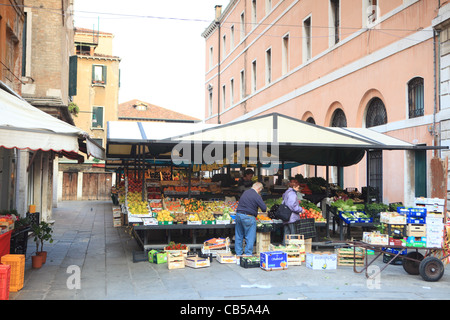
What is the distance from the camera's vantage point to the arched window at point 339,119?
18.1m

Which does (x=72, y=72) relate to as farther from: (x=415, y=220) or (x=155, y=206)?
(x=415, y=220)

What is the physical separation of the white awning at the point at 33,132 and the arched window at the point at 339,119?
12.8m

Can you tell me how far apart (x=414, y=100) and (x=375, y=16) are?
12.3 feet

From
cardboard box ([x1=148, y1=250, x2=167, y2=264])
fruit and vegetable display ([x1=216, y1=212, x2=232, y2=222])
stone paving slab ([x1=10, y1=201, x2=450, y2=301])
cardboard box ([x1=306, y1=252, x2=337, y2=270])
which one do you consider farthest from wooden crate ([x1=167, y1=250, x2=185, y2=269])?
cardboard box ([x1=306, y1=252, x2=337, y2=270])

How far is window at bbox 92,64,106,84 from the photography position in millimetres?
37188

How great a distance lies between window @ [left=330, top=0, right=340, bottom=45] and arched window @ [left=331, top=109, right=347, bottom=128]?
9.25ft

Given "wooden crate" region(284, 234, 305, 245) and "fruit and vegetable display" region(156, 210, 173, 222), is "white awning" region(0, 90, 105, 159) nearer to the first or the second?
"fruit and vegetable display" region(156, 210, 173, 222)

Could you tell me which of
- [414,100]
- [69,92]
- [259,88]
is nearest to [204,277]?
[414,100]

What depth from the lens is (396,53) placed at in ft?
47.1

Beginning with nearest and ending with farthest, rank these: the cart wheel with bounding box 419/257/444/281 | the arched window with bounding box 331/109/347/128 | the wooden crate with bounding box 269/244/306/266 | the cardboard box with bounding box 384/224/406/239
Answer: the cart wheel with bounding box 419/257/444/281, the cardboard box with bounding box 384/224/406/239, the wooden crate with bounding box 269/244/306/266, the arched window with bounding box 331/109/347/128

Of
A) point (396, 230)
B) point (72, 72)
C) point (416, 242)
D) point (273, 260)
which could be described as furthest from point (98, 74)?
point (416, 242)

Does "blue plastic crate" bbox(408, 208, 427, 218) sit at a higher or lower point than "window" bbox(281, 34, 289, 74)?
lower

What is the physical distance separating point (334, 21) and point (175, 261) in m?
13.9
